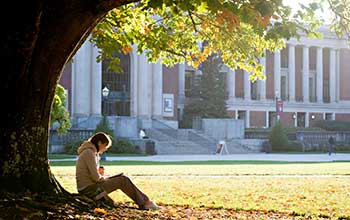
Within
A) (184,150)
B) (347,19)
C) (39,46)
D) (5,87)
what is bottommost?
(184,150)

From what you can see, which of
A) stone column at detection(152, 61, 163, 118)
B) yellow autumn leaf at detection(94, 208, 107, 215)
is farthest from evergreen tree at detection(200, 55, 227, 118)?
yellow autumn leaf at detection(94, 208, 107, 215)

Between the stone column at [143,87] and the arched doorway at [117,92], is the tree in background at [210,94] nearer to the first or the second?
the stone column at [143,87]

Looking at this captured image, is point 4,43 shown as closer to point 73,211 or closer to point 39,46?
point 39,46

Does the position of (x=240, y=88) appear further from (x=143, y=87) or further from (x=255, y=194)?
(x=255, y=194)

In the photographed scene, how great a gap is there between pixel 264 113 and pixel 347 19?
211 ft

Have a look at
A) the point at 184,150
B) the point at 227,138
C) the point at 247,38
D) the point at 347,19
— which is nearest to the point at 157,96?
the point at 227,138

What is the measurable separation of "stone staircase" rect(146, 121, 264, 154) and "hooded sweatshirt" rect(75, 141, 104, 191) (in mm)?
34681

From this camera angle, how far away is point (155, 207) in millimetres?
9477

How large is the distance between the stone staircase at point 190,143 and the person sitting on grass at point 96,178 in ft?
113

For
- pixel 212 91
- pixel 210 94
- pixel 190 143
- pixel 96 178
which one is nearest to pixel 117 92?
pixel 210 94

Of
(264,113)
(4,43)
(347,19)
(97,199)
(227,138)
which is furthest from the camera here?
(264,113)

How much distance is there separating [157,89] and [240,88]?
54.4ft

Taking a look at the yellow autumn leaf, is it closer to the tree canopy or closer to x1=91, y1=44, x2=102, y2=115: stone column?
the tree canopy

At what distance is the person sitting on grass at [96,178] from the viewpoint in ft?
29.9
